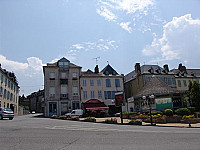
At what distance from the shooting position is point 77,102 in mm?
37812

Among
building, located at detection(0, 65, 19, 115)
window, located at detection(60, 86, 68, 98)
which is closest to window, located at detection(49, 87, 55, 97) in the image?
window, located at detection(60, 86, 68, 98)

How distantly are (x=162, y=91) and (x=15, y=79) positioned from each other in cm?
3734

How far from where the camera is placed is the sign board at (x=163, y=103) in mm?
25391

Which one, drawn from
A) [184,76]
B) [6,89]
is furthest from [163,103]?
[6,89]

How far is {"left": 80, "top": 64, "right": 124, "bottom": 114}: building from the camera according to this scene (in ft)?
125

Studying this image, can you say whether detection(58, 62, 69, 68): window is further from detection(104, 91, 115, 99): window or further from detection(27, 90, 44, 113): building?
detection(27, 90, 44, 113): building

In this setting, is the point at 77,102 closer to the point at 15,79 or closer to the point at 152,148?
the point at 15,79

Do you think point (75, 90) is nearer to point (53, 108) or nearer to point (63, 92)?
point (63, 92)

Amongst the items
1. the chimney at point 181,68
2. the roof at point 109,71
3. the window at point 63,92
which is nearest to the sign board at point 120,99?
the window at point 63,92

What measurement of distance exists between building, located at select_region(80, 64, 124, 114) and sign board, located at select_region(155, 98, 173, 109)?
40.8 ft

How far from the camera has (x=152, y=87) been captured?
2878cm

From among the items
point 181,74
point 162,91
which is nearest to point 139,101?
point 162,91

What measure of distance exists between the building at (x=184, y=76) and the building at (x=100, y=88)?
1421 cm

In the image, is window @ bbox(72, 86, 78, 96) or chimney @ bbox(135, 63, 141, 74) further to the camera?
chimney @ bbox(135, 63, 141, 74)
